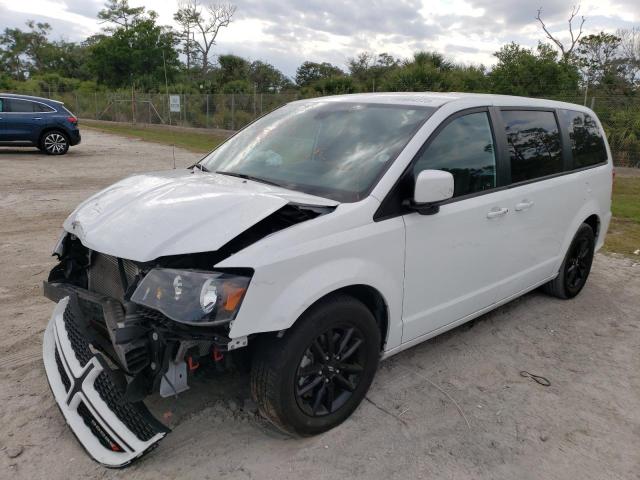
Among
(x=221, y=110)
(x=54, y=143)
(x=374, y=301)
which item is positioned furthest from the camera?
(x=221, y=110)

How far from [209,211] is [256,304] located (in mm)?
585

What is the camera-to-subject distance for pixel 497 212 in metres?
3.68

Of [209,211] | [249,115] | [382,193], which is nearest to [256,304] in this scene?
[209,211]

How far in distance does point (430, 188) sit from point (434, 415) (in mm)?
1329

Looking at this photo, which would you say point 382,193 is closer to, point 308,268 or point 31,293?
point 308,268

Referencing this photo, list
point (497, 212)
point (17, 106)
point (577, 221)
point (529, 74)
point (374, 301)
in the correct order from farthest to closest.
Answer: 1. point (529, 74)
2. point (17, 106)
3. point (577, 221)
4. point (497, 212)
5. point (374, 301)

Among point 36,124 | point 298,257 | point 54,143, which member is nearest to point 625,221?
point 298,257

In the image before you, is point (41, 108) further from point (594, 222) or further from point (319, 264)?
point (319, 264)

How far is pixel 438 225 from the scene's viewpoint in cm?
326

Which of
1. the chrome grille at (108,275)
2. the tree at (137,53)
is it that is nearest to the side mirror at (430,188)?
the chrome grille at (108,275)

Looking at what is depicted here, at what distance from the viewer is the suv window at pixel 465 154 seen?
3.30 meters

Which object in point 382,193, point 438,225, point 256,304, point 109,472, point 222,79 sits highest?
point 222,79

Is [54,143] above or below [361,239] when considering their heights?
below

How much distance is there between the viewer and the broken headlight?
2.38m
